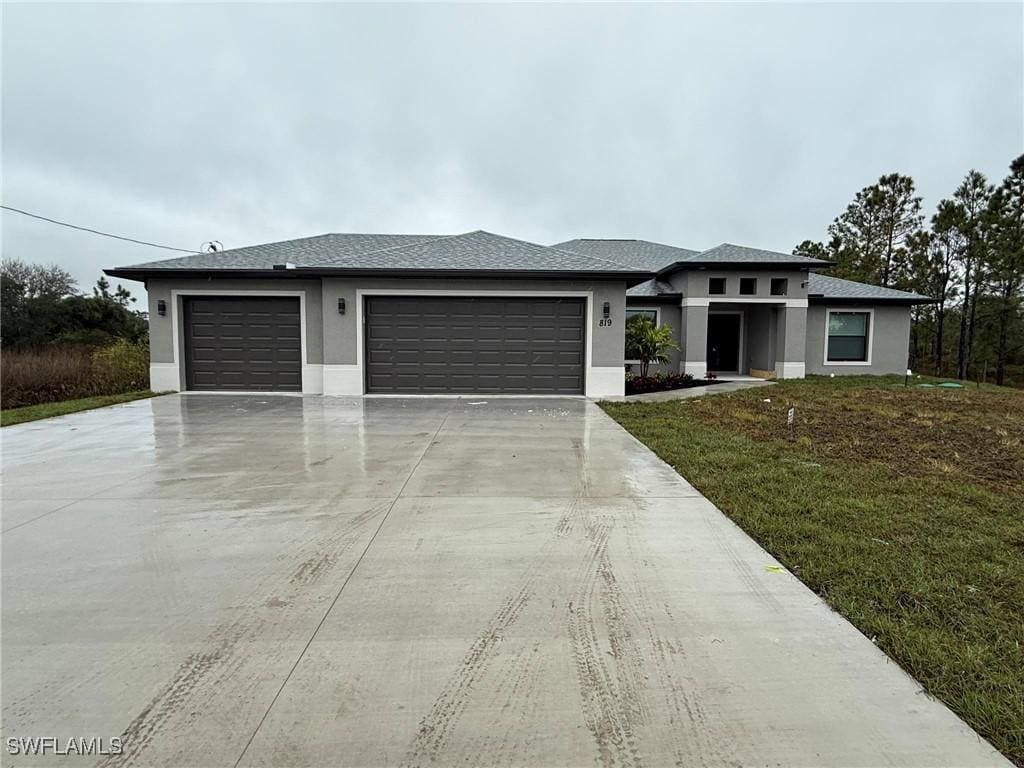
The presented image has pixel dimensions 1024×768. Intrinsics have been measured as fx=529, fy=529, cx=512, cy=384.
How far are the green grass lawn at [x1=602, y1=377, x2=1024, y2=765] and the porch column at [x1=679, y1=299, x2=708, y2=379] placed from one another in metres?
7.49

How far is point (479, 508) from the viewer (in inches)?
166

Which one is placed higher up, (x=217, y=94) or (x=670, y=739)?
(x=217, y=94)

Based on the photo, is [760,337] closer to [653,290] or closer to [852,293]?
[852,293]

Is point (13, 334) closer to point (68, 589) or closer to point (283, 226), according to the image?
point (283, 226)

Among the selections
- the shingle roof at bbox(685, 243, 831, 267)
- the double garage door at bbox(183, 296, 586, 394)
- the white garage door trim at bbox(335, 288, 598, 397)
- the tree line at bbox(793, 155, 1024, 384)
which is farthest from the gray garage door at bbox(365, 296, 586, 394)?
the tree line at bbox(793, 155, 1024, 384)

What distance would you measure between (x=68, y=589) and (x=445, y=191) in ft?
76.2

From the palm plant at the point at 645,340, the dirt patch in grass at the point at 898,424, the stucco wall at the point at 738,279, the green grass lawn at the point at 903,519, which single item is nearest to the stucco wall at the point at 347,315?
the dirt patch in grass at the point at 898,424

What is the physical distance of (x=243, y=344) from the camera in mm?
12852

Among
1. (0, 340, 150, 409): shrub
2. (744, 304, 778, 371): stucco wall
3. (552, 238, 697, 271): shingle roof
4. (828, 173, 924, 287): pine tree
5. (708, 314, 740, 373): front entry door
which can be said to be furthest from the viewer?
(828, 173, 924, 287): pine tree

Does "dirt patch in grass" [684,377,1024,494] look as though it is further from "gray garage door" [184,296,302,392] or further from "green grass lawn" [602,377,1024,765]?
"gray garage door" [184,296,302,392]

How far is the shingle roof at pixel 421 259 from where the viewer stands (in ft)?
38.2

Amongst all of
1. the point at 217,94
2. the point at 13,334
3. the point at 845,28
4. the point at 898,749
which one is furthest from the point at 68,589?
the point at 13,334

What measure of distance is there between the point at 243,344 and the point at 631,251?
15.1 meters

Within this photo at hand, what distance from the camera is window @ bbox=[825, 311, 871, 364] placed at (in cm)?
1738
